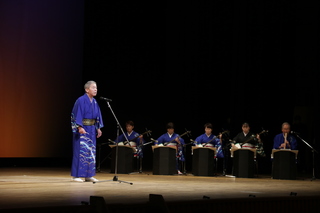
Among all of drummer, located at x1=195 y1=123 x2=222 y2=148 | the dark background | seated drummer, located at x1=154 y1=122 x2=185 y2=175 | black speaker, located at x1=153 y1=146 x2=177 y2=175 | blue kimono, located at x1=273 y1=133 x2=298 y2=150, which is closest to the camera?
blue kimono, located at x1=273 y1=133 x2=298 y2=150

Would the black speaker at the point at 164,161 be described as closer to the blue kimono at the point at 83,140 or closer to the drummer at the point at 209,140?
the drummer at the point at 209,140

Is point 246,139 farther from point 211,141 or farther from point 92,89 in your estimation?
point 92,89

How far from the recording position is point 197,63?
41.2ft

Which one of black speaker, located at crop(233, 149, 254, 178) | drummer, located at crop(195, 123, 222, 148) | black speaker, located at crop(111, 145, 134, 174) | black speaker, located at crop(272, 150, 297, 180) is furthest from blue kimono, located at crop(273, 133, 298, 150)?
black speaker, located at crop(111, 145, 134, 174)

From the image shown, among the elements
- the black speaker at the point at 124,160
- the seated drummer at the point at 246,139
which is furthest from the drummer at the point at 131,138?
the seated drummer at the point at 246,139

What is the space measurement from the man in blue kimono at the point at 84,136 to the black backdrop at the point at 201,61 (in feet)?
12.9

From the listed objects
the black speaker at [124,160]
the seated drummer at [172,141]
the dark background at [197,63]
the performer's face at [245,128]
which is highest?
the dark background at [197,63]

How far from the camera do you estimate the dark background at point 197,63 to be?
11719 millimetres

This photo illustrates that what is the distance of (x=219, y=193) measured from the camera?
267 inches

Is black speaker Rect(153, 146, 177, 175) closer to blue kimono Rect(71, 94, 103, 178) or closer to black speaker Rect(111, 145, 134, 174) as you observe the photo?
black speaker Rect(111, 145, 134, 174)

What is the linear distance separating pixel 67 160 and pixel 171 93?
9.86 ft

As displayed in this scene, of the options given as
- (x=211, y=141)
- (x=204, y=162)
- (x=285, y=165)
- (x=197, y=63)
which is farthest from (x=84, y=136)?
(x=197, y=63)

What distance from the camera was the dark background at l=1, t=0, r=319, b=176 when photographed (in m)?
11.7

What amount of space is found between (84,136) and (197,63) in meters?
5.14
